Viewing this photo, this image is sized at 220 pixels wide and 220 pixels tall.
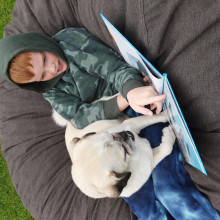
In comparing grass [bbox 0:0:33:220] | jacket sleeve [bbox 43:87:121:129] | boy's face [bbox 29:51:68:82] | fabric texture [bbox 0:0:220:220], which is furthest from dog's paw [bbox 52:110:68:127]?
grass [bbox 0:0:33:220]

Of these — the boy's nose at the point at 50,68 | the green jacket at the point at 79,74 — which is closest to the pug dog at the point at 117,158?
the green jacket at the point at 79,74

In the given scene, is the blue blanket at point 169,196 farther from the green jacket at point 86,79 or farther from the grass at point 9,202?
the grass at point 9,202

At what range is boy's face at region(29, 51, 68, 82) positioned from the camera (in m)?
1.39

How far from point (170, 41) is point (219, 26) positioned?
21cm

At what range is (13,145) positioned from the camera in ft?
6.36

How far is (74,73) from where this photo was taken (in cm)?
165

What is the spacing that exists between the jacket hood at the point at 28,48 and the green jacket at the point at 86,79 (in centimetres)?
9

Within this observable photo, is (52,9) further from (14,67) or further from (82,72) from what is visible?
(14,67)

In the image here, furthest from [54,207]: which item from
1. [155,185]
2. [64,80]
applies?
[64,80]

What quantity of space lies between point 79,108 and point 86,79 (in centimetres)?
21

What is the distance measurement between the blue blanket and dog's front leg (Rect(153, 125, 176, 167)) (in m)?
0.07

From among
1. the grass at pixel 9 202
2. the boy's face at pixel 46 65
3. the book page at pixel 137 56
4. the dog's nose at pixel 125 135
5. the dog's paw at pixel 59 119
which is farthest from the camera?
the grass at pixel 9 202

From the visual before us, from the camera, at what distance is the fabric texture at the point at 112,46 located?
1.01m

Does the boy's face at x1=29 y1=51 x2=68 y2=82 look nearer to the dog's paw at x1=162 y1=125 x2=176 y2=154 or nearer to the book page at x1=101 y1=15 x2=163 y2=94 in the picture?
the book page at x1=101 y1=15 x2=163 y2=94
